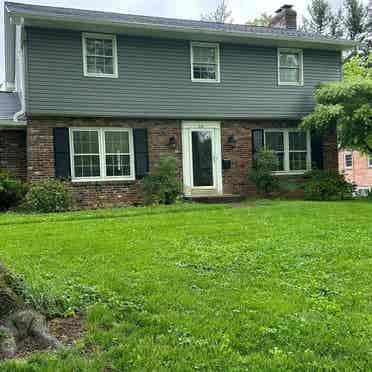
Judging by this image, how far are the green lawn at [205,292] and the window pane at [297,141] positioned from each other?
7270 mm

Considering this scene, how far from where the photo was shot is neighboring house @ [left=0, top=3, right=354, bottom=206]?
11.9 m

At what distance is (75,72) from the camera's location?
40.0 ft

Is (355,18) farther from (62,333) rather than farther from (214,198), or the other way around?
(62,333)

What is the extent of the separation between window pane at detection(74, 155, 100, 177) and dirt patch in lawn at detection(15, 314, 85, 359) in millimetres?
9223

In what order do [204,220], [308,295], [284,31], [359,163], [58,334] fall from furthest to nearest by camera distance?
[359,163], [284,31], [204,220], [308,295], [58,334]

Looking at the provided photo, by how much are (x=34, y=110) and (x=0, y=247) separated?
626 centimetres

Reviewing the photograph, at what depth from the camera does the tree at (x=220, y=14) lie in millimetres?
31109

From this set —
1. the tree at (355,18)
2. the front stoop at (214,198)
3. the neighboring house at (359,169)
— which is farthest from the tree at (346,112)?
the tree at (355,18)

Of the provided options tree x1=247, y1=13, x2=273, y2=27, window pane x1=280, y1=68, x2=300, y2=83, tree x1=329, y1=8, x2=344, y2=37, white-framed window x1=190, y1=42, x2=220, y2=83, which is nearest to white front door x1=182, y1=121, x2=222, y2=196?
white-framed window x1=190, y1=42, x2=220, y2=83

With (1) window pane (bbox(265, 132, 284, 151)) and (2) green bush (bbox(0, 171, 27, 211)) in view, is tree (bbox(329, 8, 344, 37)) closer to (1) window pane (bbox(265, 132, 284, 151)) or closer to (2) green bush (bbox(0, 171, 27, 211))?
(1) window pane (bbox(265, 132, 284, 151))

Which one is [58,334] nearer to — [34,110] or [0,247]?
[0,247]

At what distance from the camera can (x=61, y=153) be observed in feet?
39.3

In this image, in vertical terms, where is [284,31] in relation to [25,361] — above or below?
above

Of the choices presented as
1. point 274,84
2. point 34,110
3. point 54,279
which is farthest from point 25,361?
point 274,84
